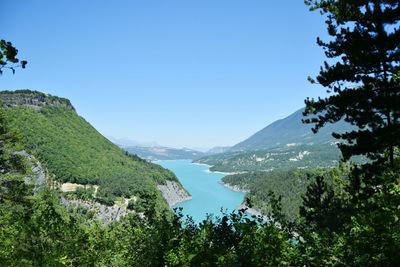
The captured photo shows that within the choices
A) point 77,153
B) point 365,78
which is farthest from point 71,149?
point 365,78

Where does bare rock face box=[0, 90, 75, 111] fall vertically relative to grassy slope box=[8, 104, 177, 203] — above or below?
above

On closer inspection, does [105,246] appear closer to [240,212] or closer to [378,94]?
[240,212]

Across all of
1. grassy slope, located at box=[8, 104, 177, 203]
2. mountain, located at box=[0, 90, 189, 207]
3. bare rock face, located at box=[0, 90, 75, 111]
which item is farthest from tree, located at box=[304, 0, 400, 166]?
bare rock face, located at box=[0, 90, 75, 111]

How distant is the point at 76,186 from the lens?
461 feet

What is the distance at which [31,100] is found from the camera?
173 meters

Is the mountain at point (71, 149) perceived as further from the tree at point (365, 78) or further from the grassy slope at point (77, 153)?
the tree at point (365, 78)

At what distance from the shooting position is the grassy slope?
145938mm

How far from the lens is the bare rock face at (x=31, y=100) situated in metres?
159

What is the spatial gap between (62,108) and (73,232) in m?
184

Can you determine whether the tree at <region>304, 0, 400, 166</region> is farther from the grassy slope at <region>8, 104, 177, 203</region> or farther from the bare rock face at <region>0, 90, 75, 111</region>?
the bare rock face at <region>0, 90, 75, 111</region>

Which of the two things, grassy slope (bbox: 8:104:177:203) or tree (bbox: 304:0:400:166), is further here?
grassy slope (bbox: 8:104:177:203)

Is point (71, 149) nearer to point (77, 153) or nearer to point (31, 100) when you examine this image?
point (77, 153)

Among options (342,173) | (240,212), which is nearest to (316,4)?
(240,212)

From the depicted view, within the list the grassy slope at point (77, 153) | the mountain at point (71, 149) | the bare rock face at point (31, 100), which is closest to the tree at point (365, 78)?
the mountain at point (71, 149)
